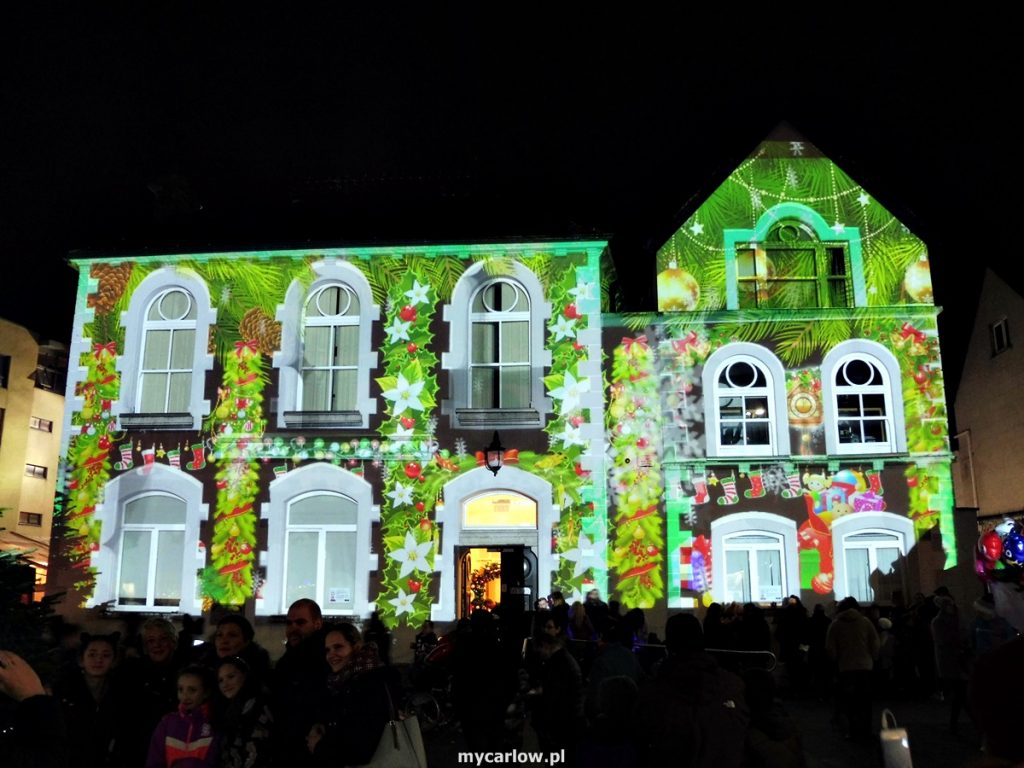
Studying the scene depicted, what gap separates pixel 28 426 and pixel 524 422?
965 inches

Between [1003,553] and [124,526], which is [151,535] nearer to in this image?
[124,526]

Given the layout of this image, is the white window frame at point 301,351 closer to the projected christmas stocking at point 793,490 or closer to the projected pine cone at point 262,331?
the projected pine cone at point 262,331

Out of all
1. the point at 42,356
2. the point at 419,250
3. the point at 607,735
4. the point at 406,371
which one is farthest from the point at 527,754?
the point at 42,356

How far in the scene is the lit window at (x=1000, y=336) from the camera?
24688 millimetres

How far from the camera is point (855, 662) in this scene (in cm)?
1173

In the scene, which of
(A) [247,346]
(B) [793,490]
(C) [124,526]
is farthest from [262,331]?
(B) [793,490]

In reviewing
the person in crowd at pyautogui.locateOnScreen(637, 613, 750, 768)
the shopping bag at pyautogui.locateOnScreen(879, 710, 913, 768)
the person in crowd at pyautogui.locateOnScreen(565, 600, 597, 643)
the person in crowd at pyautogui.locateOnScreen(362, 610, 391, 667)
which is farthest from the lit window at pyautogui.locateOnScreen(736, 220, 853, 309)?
the shopping bag at pyautogui.locateOnScreen(879, 710, 913, 768)

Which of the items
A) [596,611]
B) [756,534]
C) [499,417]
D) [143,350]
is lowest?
[596,611]

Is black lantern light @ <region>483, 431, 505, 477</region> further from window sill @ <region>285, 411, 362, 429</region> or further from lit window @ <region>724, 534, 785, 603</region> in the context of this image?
Answer: lit window @ <region>724, 534, 785, 603</region>

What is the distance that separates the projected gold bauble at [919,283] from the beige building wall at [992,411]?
281 inches

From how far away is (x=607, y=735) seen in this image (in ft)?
17.0

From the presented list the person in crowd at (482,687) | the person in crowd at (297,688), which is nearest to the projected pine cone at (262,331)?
the person in crowd at (482,687)

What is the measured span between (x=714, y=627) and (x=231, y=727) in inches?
299

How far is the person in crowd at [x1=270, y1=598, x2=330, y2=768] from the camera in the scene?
565 centimetres
